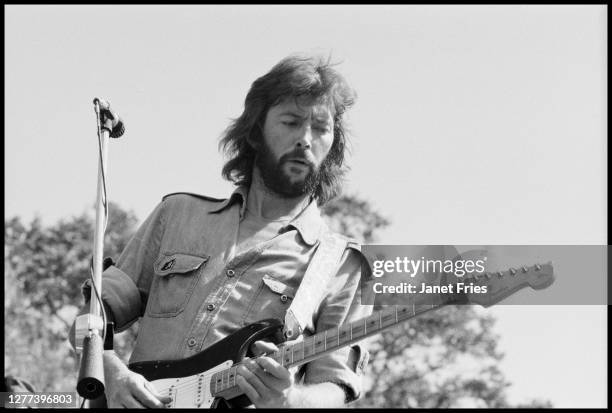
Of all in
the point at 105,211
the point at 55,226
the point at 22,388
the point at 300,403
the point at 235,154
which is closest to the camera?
the point at 105,211

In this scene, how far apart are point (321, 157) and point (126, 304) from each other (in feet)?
3.26

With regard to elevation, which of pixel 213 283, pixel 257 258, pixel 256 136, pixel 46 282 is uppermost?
pixel 46 282

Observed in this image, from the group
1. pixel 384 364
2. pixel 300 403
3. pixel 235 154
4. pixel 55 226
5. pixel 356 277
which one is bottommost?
A: pixel 300 403

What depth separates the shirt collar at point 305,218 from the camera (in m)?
4.42

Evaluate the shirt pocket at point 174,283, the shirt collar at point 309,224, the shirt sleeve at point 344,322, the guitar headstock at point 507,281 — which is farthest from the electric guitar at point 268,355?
the shirt collar at point 309,224

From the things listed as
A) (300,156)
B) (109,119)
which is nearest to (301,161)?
(300,156)

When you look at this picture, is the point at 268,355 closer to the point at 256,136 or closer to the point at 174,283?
the point at 174,283

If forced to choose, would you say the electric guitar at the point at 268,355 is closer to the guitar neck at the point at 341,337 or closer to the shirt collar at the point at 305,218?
the guitar neck at the point at 341,337

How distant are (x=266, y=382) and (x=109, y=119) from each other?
1077 mm

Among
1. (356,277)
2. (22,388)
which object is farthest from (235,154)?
(22,388)

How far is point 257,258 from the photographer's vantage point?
429cm

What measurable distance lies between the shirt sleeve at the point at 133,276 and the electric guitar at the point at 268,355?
0.88ft

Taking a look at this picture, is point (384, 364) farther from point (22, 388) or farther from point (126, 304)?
point (126, 304)

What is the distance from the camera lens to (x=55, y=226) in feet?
62.7
